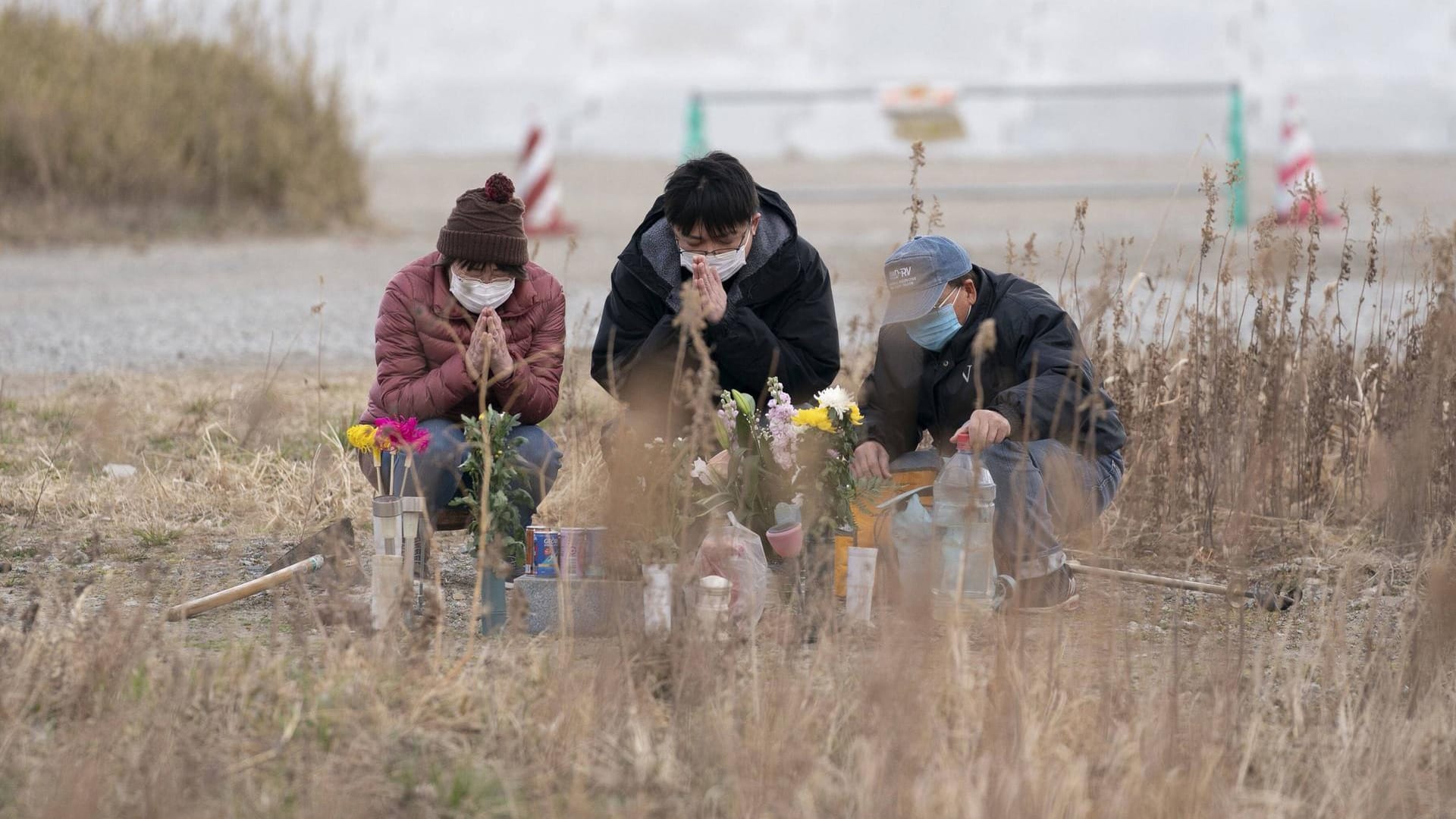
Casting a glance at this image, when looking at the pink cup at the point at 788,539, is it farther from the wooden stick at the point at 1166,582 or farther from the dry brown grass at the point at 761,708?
the wooden stick at the point at 1166,582

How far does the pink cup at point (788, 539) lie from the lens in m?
3.50

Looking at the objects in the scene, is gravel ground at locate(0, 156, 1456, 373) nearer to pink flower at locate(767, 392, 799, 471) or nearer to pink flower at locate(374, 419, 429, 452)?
pink flower at locate(767, 392, 799, 471)

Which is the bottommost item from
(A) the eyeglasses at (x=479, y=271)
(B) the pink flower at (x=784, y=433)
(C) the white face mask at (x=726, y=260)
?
(B) the pink flower at (x=784, y=433)

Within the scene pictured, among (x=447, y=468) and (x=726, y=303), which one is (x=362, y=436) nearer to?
(x=447, y=468)

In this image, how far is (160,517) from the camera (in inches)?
180

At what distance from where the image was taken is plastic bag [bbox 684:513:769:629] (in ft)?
11.1

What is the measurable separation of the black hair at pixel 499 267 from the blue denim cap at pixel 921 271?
3.11 feet

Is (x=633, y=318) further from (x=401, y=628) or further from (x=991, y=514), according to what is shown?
(x=401, y=628)

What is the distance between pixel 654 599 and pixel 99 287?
779 cm

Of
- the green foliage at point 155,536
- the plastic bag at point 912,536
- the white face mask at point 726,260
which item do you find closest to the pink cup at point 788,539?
the plastic bag at point 912,536

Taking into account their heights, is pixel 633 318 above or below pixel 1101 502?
above

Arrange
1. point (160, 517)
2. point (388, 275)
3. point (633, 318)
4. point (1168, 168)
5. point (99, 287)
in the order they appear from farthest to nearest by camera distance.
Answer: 1. point (1168, 168)
2. point (388, 275)
3. point (99, 287)
4. point (160, 517)
5. point (633, 318)

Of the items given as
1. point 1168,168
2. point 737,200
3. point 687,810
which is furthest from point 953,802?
point 1168,168

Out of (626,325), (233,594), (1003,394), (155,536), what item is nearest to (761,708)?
(1003,394)
